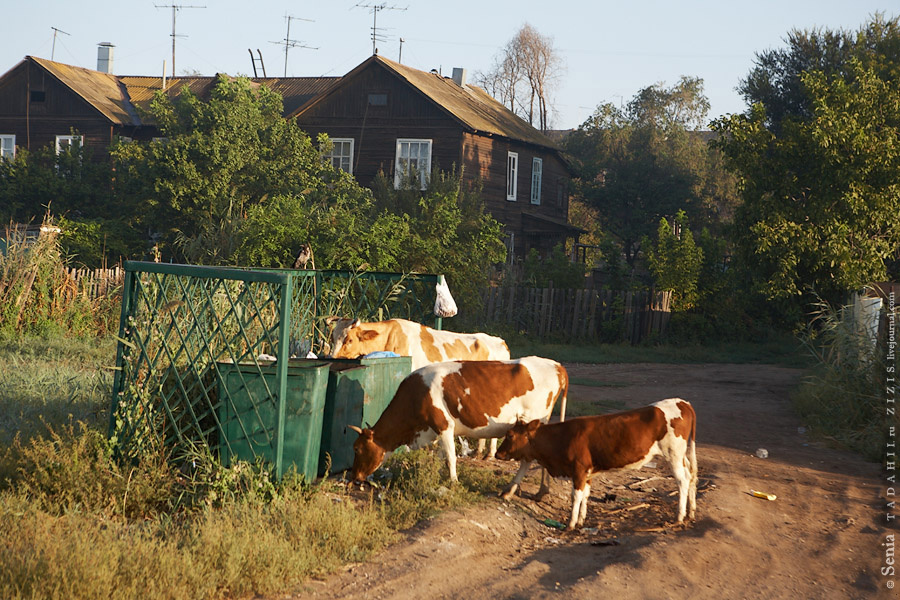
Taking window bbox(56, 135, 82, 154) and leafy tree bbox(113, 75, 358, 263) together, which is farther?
window bbox(56, 135, 82, 154)

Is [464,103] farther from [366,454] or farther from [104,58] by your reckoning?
[366,454]

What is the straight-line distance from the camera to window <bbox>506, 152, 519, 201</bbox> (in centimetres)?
3155

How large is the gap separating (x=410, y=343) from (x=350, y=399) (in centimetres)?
171

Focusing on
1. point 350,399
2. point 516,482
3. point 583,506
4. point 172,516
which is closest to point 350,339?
point 350,399

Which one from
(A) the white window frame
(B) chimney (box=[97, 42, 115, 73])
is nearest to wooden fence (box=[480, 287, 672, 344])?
(A) the white window frame

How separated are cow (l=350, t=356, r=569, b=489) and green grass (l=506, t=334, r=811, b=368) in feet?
35.7

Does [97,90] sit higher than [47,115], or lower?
higher

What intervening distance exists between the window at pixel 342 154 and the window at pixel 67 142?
855cm

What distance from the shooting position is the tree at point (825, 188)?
57.0 feet

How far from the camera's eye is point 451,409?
25.5 feet

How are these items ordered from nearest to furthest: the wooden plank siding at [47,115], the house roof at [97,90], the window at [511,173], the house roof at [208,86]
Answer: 1. the window at [511,173]
2. the house roof at [97,90]
3. the wooden plank siding at [47,115]
4. the house roof at [208,86]

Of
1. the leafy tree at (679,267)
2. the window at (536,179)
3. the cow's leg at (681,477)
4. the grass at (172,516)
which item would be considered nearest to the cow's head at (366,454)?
the grass at (172,516)

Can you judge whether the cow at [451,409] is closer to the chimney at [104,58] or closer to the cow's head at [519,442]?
the cow's head at [519,442]

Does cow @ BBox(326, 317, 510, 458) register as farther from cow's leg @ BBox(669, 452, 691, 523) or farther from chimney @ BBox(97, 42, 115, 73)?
chimney @ BBox(97, 42, 115, 73)
